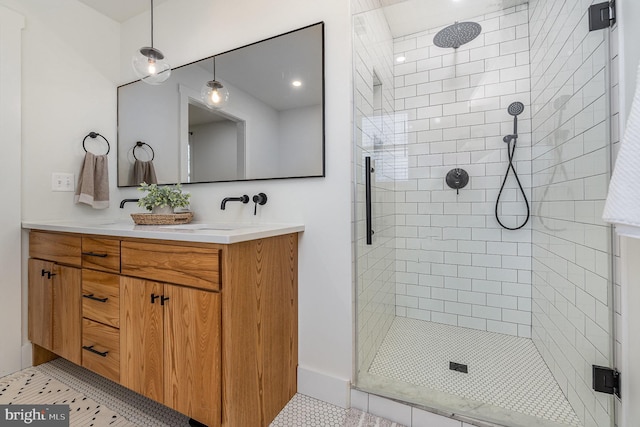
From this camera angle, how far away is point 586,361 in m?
1.18

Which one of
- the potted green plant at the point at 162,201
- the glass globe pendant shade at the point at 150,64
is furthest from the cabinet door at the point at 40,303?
the glass globe pendant shade at the point at 150,64

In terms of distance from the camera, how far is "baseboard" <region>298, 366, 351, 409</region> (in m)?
1.41

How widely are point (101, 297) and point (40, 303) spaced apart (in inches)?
27.0

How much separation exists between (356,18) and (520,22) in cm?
108

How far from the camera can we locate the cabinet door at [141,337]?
3.95ft

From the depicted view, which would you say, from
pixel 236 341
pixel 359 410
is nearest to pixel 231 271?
pixel 236 341

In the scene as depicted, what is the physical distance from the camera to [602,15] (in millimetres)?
1063

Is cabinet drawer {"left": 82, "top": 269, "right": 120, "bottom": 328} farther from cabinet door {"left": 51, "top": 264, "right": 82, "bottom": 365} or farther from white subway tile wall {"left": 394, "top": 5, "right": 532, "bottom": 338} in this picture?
white subway tile wall {"left": 394, "top": 5, "right": 532, "bottom": 338}

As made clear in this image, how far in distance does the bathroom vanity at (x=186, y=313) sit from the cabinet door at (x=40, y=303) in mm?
32

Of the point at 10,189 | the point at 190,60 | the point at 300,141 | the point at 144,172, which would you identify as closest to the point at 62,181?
the point at 10,189

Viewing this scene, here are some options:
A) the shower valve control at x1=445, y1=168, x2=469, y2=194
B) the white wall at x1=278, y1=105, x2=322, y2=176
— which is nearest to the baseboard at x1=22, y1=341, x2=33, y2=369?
A: the white wall at x1=278, y1=105, x2=322, y2=176

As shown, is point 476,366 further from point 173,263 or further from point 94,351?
point 94,351

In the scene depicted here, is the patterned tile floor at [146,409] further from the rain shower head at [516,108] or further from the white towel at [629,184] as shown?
the rain shower head at [516,108]

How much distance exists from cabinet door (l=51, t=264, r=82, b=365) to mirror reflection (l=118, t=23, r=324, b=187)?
30.9 inches
